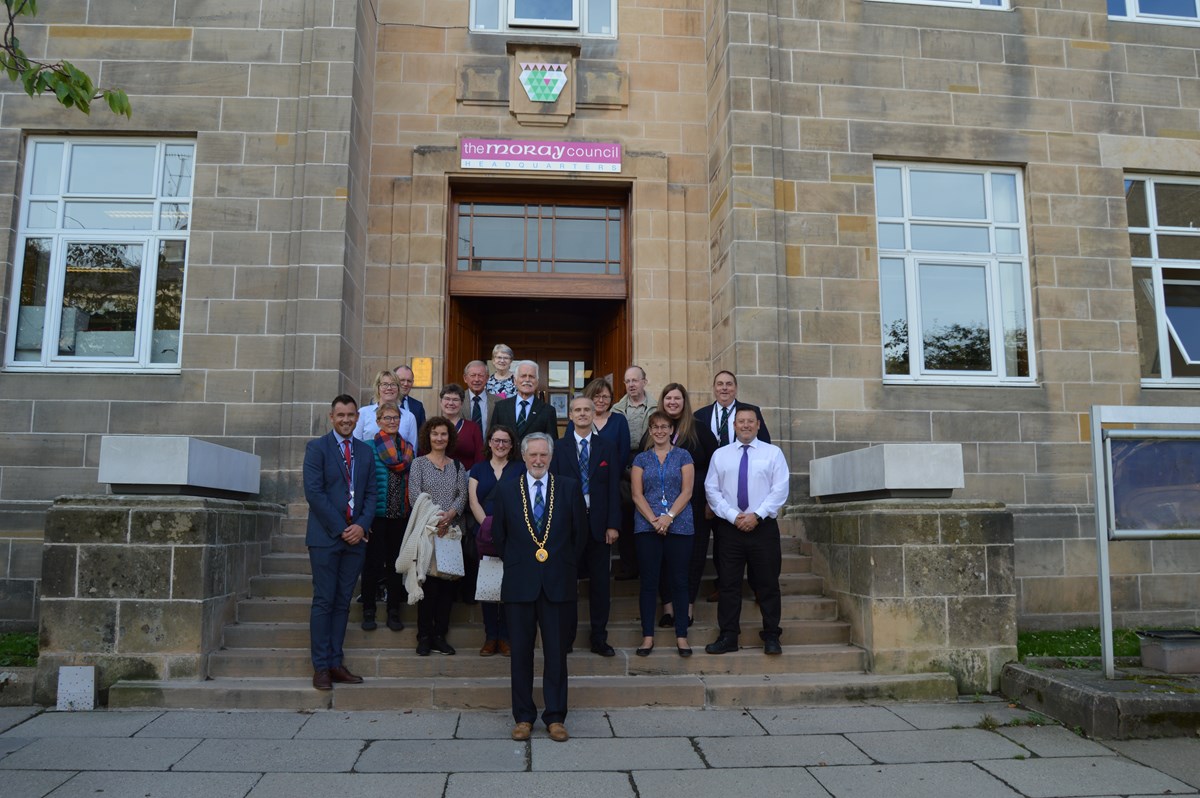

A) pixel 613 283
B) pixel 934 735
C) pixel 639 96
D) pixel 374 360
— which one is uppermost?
pixel 639 96

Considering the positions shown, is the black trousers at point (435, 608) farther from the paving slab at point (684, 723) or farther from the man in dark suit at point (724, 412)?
the man in dark suit at point (724, 412)

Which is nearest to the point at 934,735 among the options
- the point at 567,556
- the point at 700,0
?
the point at 567,556

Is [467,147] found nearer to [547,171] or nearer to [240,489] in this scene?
[547,171]

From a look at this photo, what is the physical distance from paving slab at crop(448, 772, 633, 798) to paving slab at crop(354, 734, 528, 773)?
139 mm

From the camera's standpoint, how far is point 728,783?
481 cm

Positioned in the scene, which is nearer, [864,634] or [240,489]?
[864,634]

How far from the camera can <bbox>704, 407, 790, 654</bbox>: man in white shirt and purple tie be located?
681 centimetres

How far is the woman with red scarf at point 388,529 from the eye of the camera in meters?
6.96

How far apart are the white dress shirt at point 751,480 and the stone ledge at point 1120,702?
217cm

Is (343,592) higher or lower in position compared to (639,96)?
lower

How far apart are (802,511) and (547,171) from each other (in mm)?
4554

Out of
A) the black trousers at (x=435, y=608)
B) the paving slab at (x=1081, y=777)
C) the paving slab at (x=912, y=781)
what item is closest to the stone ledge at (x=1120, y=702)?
the paving slab at (x=1081, y=777)

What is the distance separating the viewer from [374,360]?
9.61 m

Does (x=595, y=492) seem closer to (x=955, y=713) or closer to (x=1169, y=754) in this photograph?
(x=955, y=713)
